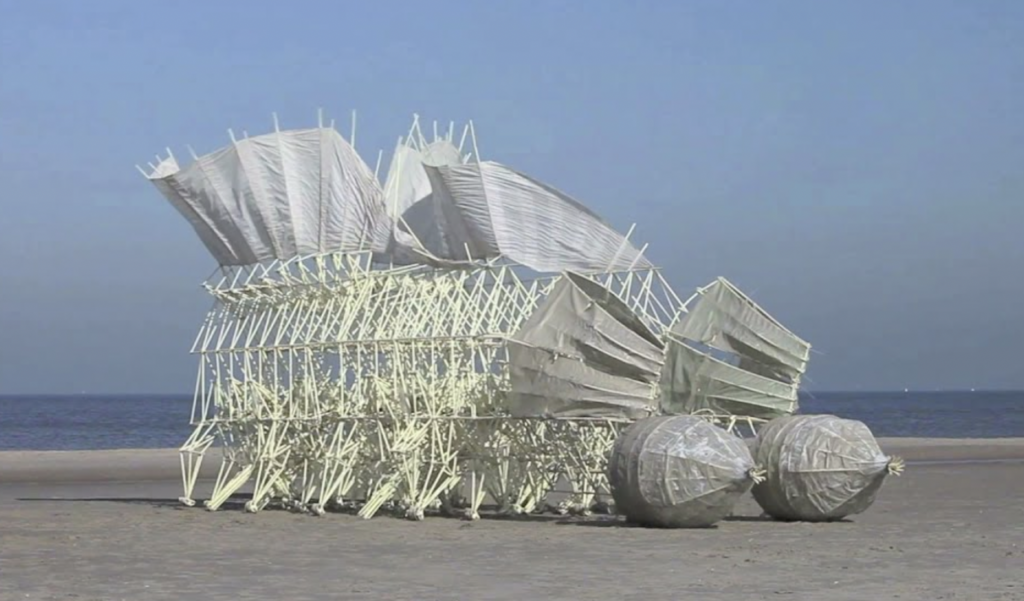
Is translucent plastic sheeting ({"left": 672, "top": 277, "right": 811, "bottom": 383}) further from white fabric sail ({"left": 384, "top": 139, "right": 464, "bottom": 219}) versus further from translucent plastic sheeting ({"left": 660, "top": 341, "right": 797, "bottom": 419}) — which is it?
white fabric sail ({"left": 384, "top": 139, "right": 464, "bottom": 219})

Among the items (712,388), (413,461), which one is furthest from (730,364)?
(413,461)

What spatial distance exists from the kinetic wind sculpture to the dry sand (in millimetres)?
1146

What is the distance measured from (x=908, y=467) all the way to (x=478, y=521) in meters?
24.6

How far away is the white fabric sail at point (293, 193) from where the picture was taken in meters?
31.0

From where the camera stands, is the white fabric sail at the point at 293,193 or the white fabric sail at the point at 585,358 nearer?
the white fabric sail at the point at 585,358

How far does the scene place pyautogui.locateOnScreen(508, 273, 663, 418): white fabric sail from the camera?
A: 26.9m

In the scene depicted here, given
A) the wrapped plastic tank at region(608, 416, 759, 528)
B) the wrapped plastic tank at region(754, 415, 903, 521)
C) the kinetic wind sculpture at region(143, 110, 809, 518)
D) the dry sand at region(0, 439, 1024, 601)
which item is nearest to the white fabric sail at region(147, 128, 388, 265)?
the kinetic wind sculpture at region(143, 110, 809, 518)

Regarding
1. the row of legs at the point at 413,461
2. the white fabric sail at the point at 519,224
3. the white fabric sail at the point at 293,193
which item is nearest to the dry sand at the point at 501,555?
the row of legs at the point at 413,461

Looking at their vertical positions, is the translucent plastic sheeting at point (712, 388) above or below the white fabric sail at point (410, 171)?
below

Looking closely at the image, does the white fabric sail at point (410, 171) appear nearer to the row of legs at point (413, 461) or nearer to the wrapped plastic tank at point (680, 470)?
the row of legs at point (413, 461)

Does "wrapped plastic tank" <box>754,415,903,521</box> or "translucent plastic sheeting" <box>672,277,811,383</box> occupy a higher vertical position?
"translucent plastic sheeting" <box>672,277,811,383</box>

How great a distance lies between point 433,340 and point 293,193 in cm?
427

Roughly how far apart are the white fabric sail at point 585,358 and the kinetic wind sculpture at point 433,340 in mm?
30

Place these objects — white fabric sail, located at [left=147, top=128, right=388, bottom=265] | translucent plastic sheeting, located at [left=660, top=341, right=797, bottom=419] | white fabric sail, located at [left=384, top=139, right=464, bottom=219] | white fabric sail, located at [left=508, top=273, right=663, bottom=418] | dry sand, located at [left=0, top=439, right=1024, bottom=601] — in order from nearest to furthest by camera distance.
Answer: dry sand, located at [left=0, top=439, right=1024, bottom=601] < white fabric sail, located at [left=508, top=273, right=663, bottom=418] < translucent plastic sheeting, located at [left=660, top=341, right=797, bottom=419] < white fabric sail, located at [left=147, top=128, right=388, bottom=265] < white fabric sail, located at [left=384, top=139, right=464, bottom=219]
